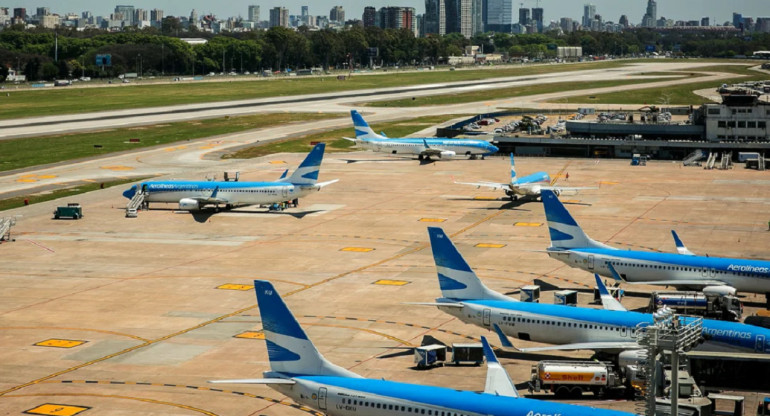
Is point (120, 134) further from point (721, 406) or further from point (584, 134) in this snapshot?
point (721, 406)

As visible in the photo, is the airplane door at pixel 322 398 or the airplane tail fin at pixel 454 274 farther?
the airplane tail fin at pixel 454 274

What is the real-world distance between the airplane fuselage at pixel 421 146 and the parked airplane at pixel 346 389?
4454 inches

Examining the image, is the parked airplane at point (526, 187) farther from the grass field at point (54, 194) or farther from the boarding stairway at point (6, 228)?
the boarding stairway at point (6, 228)

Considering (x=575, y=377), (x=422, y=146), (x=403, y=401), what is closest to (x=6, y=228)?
(x=575, y=377)

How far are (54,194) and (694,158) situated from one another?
9305 cm

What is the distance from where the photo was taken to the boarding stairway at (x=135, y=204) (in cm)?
10488

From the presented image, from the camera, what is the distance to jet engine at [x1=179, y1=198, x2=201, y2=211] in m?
→ 106

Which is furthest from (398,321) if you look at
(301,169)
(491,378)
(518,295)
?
(301,169)

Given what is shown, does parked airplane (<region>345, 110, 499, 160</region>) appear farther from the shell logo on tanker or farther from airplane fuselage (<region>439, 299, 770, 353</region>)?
the shell logo on tanker

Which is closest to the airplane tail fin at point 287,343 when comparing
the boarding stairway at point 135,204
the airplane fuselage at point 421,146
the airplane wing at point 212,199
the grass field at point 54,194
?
the airplane wing at point 212,199

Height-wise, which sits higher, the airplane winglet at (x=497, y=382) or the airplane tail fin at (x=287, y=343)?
the airplane tail fin at (x=287, y=343)

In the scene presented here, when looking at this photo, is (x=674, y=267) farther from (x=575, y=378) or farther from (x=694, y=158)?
(x=694, y=158)

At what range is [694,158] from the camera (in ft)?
502

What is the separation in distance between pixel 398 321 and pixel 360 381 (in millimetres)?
23355
